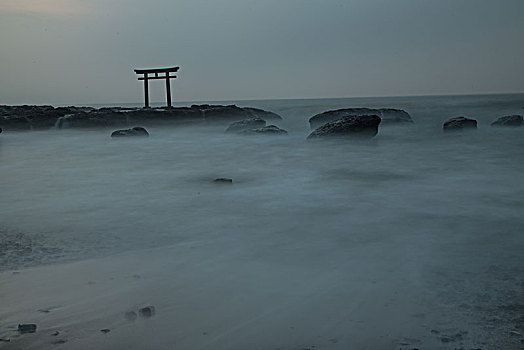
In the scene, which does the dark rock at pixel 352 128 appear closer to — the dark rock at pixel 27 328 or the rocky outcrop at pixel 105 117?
the rocky outcrop at pixel 105 117

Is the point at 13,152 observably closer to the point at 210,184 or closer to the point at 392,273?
the point at 210,184

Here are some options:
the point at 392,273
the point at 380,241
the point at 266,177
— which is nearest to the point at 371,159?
the point at 266,177

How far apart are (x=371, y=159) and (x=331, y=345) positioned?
24.6 ft

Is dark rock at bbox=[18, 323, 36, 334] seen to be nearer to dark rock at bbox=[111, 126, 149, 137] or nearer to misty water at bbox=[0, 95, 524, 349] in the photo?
misty water at bbox=[0, 95, 524, 349]

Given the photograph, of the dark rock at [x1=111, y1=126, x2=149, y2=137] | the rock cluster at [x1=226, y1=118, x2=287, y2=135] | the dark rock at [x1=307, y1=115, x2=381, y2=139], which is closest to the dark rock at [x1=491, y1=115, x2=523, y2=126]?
the dark rock at [x1=307, y1=115, x2=381, y2=139]

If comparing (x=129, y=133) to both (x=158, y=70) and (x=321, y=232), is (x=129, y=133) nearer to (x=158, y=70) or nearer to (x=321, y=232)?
(x=158, y=70)

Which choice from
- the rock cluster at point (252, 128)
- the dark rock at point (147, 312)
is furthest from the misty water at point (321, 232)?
the rock cluster at point (252, 128)

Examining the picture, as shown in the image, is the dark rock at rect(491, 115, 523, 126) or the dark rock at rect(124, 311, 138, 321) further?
the dark rock at rect(491, 115, 523, 126)

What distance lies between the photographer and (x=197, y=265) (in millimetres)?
2863

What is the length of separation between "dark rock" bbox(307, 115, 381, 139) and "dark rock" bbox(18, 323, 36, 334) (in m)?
10.9

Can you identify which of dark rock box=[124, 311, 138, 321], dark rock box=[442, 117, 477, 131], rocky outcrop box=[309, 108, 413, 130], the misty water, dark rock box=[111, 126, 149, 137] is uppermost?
rocky outcrop box=[309, 108, 413, 130]

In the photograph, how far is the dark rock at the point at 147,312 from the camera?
7.03ft

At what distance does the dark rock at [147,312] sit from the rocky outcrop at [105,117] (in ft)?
55.9

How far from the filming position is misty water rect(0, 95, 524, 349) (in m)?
2.15
